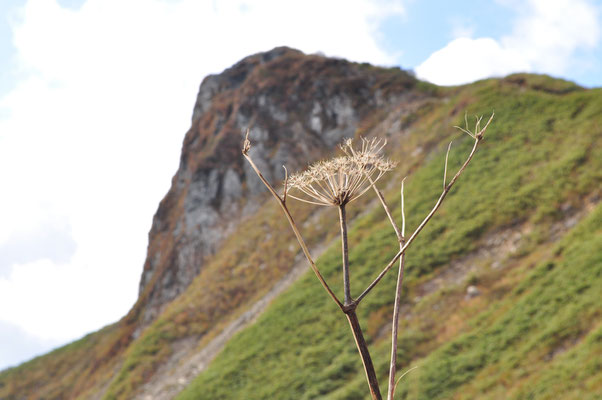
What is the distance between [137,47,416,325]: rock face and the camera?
2191 inches

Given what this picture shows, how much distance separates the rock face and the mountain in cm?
25

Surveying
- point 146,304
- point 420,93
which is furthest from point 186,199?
point 420,93

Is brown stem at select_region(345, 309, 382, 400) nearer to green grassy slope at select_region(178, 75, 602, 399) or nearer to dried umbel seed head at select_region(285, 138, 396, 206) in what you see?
dried umbel seed head at select_region(285, 138, 396, 206)

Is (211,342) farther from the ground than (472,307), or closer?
farther from the ground

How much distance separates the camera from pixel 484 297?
2350 centimetres

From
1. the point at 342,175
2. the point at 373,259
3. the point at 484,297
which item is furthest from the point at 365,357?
the point at 373,259

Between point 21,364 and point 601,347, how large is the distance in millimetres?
78706

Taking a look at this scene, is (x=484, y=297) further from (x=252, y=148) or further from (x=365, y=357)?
(x=252, y=148)

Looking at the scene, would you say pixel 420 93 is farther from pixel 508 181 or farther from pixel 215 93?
pixel 215 93

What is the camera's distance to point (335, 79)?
61094mm

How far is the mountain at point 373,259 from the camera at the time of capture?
65.3 ft

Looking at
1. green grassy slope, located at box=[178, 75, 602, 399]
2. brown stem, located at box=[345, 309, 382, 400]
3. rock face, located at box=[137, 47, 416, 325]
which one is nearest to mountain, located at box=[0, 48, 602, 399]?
green grassy slope, located at box=[178, 75, 602, 399]

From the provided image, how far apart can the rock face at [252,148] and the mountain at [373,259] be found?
25 cm

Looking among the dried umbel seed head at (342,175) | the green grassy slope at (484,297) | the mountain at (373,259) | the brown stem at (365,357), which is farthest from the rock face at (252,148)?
the brown stem at (365,357)
